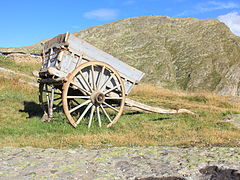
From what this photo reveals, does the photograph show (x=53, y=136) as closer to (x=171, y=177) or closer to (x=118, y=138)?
(x=118, y=138)

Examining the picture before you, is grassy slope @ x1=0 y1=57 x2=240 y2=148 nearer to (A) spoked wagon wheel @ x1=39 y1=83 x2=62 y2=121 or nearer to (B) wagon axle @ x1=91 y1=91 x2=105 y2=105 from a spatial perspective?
(A) spoked wagon wheel @ x1=39 y1=83 x2=62 y2=121

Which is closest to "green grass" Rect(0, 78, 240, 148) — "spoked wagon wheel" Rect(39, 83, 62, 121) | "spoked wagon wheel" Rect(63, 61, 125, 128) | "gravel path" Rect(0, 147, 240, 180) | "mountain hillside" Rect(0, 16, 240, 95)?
"spoked wagon wheel" Rect(39, 83, 62, 121)

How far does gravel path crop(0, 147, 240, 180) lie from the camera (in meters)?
3.04

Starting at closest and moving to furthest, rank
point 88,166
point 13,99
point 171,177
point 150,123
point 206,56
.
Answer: point 171,177, point 88,166, point 150,123, point 13,99, point 206,56

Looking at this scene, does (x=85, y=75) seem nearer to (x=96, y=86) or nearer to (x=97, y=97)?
(x=96, y=86)

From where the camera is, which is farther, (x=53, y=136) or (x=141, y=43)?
(x=141, y=43)

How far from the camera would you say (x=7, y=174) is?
10.1 ft

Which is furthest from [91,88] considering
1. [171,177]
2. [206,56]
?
[206,56]

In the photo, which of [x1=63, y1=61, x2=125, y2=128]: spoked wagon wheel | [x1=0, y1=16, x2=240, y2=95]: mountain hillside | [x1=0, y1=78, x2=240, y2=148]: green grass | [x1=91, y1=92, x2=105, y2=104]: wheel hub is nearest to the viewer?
[x1=0, y1=78, x2=240, y2=148]: green grass

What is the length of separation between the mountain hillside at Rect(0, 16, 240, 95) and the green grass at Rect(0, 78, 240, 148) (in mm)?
31022

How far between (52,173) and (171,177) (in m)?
1.40

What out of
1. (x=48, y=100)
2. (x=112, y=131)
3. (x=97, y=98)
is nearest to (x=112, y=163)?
→ (x=112, y=131)

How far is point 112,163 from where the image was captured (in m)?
3.51

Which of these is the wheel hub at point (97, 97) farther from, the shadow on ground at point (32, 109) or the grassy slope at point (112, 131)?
the shadow on ground at point (32, 109)
